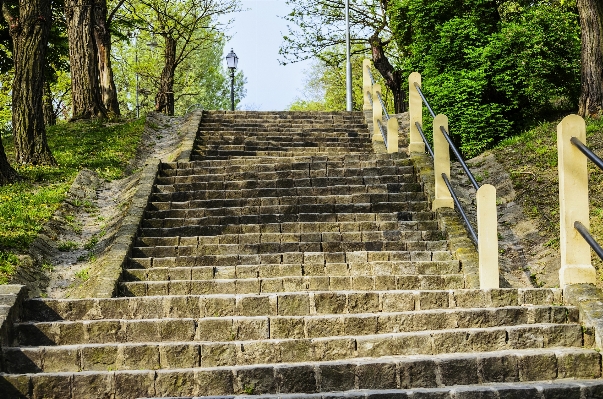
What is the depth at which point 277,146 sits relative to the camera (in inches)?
640

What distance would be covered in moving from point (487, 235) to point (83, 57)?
597 inches

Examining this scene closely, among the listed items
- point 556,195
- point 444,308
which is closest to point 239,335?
point 444,308

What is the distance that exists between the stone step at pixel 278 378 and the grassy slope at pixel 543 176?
3.60 m

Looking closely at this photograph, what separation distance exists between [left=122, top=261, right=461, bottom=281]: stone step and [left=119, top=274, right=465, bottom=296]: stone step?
43 cm

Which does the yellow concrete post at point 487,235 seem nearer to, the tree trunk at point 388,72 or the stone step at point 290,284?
the stone step at point 290,284

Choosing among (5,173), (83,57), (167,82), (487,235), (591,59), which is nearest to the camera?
(487,235)

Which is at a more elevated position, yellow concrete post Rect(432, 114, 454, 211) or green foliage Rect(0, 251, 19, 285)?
yellow concrete post Rect(432, 114, 454, 211)

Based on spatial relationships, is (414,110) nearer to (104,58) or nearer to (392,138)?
(392,138)

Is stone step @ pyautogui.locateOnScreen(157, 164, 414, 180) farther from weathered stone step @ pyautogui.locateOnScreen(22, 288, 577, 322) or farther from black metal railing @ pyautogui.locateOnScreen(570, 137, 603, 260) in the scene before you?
black metal railing @ pyautogui.locateOnScreen(570, 137, 603, 260)

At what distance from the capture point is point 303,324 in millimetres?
6180

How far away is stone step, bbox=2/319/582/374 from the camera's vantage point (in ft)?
19.1

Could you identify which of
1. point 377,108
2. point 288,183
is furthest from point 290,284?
point 377,108

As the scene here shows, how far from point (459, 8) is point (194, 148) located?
260 inches

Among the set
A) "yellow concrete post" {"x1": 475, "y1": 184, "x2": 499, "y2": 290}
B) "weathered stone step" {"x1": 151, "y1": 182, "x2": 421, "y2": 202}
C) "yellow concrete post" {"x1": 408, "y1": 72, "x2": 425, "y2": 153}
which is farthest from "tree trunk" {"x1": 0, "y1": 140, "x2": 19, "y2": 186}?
"yellow concrete post" {"x1": 475, "y1": 184, "x2": 499, "y2": 290}
